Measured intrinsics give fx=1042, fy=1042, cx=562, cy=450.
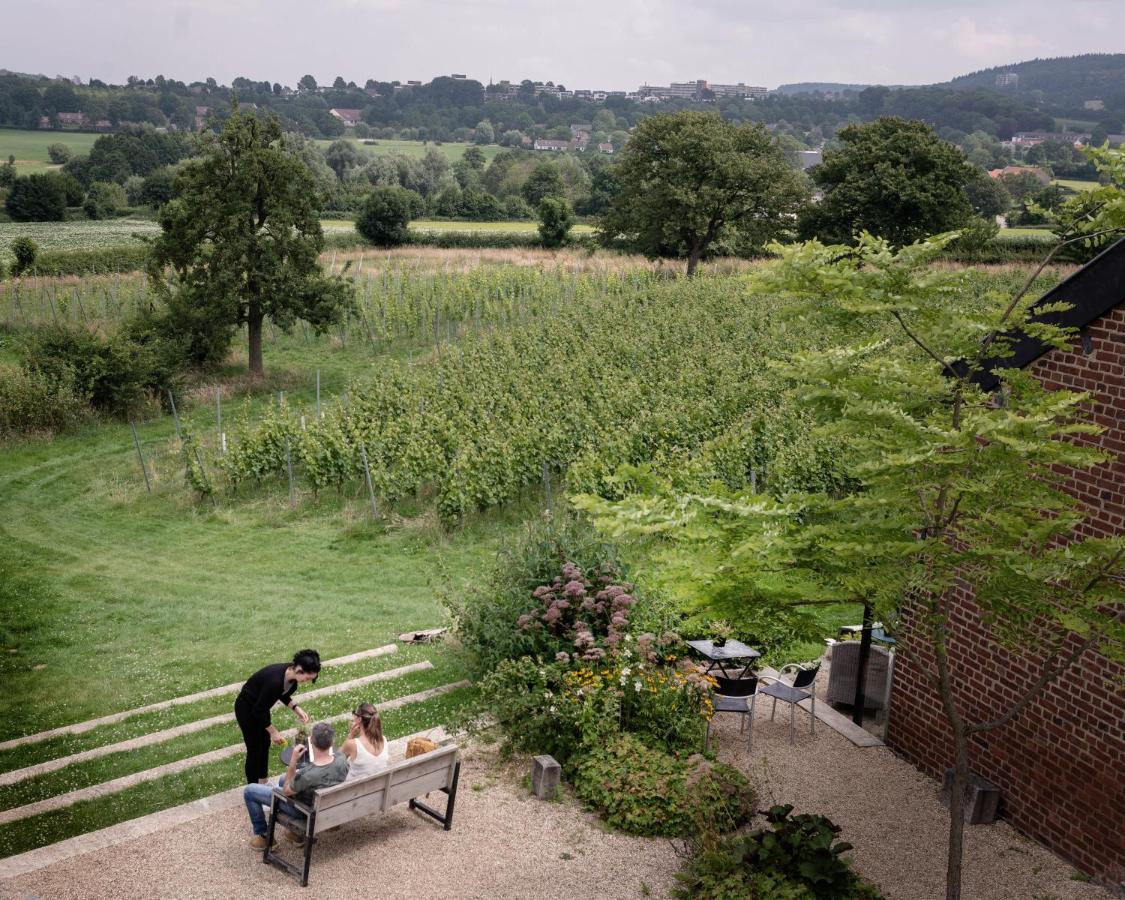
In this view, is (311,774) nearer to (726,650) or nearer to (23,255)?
(726,650)

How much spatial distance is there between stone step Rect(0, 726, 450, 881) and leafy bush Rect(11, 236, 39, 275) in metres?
39.6

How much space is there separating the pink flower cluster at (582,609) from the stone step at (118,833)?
3.14 metres

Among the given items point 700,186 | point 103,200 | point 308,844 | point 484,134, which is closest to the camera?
point 308,844

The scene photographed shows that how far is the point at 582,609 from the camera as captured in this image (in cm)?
1048

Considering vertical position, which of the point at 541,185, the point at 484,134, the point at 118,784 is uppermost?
the point at 484,134

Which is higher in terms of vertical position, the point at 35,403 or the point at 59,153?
the point at 59,153

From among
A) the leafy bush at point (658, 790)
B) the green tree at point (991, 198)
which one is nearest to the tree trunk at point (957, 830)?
the leafy bush at point (658, 790)

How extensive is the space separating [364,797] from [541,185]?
8440cm

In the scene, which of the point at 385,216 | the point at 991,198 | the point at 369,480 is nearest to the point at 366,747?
the point at 369,480

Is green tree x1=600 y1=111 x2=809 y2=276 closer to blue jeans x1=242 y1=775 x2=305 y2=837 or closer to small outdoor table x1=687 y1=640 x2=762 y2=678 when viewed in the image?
small outdoor table x1=687 y1=640 x2=762 y2=678

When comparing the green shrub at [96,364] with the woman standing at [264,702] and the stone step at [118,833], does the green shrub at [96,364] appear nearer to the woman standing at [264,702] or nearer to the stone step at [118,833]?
the stone step at [118,833]

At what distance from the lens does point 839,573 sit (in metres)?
7.04

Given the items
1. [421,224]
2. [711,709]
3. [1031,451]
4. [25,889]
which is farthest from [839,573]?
[421,224]

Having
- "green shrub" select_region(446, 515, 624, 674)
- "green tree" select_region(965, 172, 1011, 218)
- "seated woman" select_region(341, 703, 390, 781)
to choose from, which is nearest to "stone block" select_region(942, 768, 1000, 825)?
"green shrub" select_region(446, 515, 624, 674)
